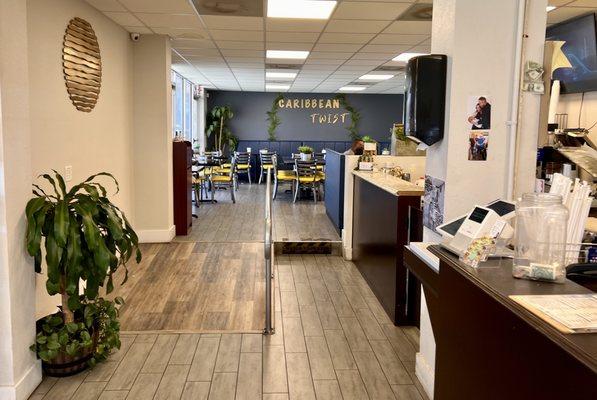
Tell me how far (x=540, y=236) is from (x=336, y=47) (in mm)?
5879

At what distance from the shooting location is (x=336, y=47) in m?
7.13

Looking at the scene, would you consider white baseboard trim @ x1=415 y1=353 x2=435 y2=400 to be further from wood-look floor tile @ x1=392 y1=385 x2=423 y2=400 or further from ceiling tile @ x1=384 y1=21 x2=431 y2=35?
ceiling tile @ x1=384 y1=21 x2=431 y2=35

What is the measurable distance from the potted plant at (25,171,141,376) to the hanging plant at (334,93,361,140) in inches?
503

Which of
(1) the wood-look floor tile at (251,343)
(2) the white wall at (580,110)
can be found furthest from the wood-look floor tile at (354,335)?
(2) the white wall at (580,110)

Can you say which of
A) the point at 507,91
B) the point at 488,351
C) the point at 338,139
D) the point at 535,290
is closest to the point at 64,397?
the point at 488,351

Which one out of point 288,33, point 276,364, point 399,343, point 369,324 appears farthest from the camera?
point 288,33

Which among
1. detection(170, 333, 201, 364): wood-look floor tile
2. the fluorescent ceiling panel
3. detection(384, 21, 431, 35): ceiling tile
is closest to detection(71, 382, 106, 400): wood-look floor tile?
detection(170, 333, 201, 364): wood-look floor tile

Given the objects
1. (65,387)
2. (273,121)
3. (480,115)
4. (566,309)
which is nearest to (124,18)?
(65,387)

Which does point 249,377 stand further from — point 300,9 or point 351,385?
point 300,9

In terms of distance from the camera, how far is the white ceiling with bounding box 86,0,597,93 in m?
4.93

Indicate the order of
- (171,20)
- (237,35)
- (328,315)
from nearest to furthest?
(328,315) → (171,20) → (237,35)

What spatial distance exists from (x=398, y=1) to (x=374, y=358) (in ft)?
10.3

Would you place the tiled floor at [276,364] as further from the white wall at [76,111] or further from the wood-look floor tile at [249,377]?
the white wall at [76,111]

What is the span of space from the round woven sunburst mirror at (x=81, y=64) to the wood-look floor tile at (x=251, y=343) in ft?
8.16
